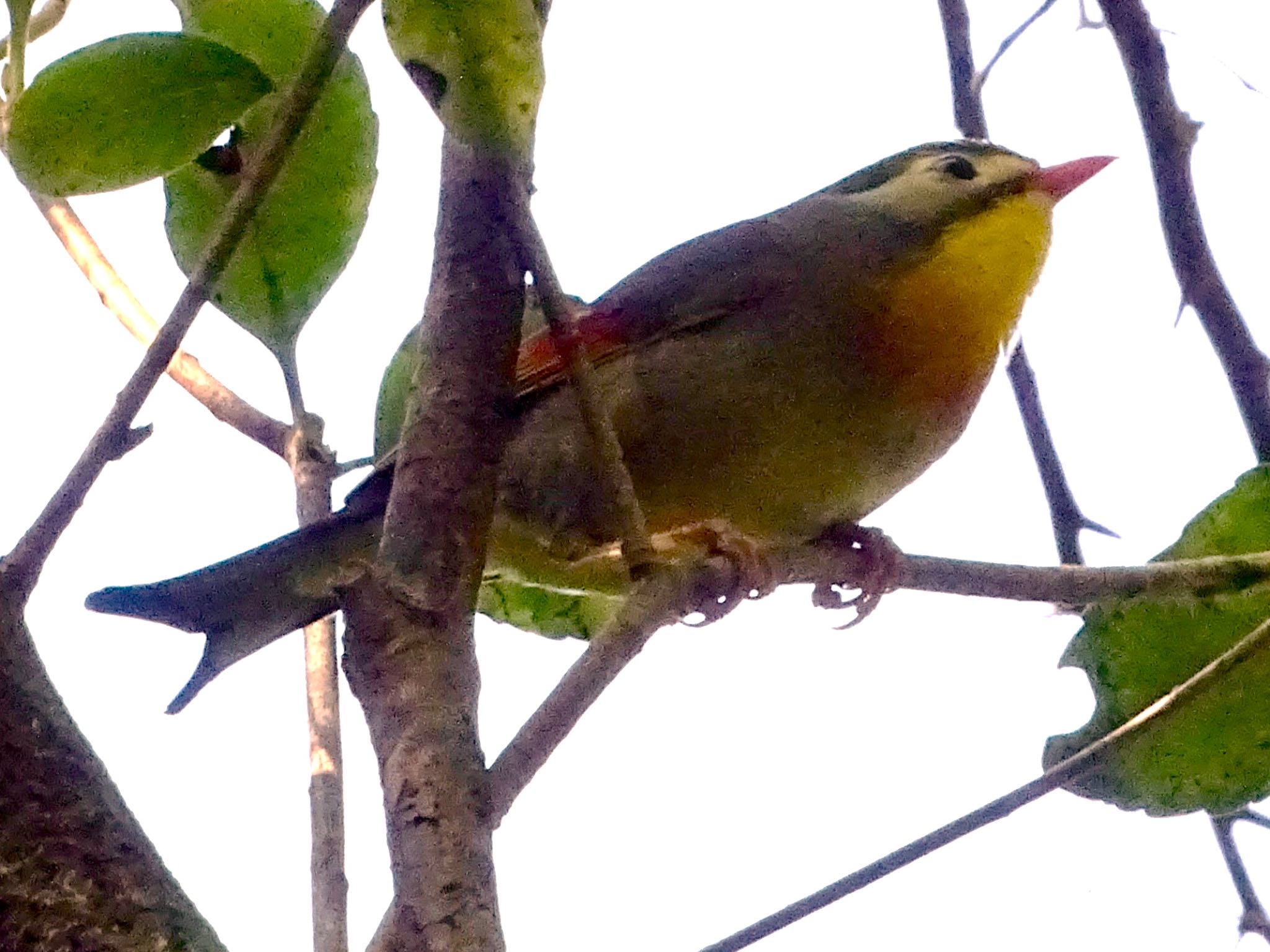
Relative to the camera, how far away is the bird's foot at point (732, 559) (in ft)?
5.42

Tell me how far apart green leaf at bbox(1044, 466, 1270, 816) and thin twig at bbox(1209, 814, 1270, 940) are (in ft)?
0.44

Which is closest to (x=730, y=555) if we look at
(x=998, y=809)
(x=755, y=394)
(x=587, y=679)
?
(x=755, y=394)

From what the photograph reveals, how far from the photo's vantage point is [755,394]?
202 cm

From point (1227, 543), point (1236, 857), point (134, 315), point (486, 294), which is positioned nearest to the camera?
point (486, 294)

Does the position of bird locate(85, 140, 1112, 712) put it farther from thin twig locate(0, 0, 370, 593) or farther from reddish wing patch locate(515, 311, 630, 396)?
thin twig locate(0, 0, 370, 593)

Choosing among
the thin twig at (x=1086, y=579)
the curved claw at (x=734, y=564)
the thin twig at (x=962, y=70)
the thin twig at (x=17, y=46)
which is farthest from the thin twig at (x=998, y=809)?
the thin twig at (x=962, y=70)

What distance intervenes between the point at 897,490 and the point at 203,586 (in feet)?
3.12

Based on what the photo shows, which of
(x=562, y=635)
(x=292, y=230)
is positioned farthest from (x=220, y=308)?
(x=562, y=635)

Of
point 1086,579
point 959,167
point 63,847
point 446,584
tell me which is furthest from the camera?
point 959,167

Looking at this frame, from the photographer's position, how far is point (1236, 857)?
1.73 m

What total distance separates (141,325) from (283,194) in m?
0.39

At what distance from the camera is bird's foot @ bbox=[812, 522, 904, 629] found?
2051mm

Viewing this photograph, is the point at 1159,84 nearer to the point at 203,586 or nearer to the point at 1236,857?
the point at 1236,857

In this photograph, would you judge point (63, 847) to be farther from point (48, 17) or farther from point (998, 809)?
point (48, 17)
